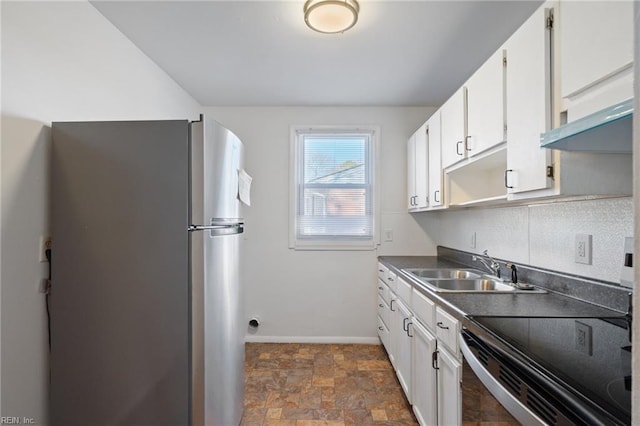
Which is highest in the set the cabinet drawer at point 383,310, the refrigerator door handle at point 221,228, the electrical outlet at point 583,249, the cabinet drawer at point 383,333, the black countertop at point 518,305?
the refrigerator door handle at point 221,228

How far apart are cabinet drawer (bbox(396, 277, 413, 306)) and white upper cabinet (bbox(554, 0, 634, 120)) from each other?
1.30 meters

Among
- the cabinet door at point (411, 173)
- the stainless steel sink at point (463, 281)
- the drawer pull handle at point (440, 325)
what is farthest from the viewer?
the cabinet door at point (411, 173)

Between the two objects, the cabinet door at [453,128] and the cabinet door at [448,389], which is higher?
the cabinet door at [453,128]

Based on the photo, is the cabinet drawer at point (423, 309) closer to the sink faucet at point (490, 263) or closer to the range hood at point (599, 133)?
the sink faucet at point (490, 263)

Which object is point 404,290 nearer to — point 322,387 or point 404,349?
point 404,349

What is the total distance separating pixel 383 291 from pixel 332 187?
1.18 metres

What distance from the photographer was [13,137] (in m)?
1.31

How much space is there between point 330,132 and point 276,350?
2.29 meters

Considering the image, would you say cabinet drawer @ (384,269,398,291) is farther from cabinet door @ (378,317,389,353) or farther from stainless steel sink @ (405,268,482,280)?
cabinet door @ (378,317,389,353)

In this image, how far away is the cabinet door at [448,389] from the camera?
4.41ft

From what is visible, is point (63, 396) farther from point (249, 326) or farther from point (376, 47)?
point (376, 47)

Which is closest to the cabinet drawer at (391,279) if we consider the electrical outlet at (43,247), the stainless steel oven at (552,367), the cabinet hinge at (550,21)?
the stainless steel oven at (552,367)

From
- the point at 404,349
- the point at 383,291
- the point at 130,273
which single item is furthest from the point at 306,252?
the point at 130,273

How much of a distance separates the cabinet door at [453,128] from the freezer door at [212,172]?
1.36 metres
